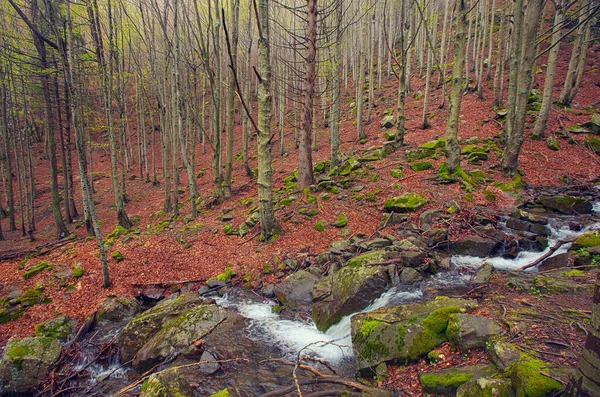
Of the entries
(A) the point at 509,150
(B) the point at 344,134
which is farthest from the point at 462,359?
(B) the point at 344,134

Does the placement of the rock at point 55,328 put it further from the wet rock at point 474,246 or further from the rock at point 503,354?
the wet rock at point 474,246

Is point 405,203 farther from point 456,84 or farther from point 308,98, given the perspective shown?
point 308,98

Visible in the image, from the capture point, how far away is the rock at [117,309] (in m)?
6.44

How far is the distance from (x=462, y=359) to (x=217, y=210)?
1012 cm

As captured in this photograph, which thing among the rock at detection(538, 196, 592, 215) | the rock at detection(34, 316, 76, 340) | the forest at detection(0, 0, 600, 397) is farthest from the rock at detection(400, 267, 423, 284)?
the rock at detection(34, 316, 76, 340)

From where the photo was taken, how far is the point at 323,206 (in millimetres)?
9672

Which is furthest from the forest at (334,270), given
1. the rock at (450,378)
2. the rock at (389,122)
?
the rock at (389,122)

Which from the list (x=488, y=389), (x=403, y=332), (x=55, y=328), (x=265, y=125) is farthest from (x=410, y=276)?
(x=55, y=328)

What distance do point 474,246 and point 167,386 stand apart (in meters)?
6.35

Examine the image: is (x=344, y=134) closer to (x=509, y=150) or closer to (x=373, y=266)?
(x=509, y=150)

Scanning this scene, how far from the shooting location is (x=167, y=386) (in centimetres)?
355

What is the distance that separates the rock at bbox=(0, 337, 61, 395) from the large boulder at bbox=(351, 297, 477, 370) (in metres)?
5.17

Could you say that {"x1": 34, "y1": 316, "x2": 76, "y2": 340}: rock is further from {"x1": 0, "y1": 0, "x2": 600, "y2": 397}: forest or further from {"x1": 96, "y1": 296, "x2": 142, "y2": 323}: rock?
{"x1": 96, "y1": 296, "x2": 142, "y2": 323}: rock

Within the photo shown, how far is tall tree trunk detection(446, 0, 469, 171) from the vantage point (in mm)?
9078
